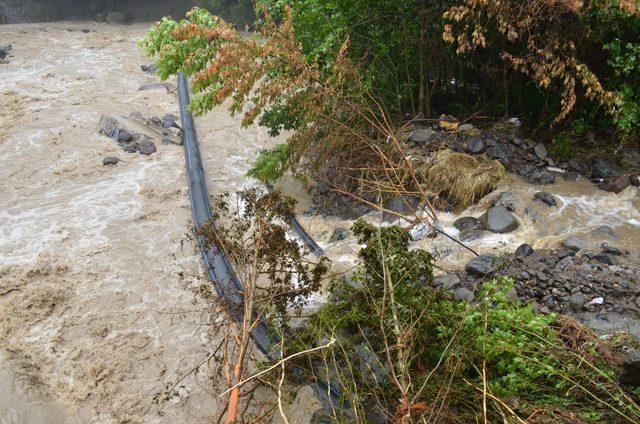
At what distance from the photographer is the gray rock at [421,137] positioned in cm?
834

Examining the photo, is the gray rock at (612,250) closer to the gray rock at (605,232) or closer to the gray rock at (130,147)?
the gray rock at (605,232)

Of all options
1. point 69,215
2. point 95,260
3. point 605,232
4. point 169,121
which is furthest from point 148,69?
point 605,232

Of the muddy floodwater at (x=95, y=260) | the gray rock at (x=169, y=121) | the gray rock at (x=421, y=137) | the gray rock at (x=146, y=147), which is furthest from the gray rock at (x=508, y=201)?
the gray rock at (x=169, y=121)

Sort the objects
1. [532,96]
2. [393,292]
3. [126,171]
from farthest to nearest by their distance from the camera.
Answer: [126,171] → [532,96] → [393,292]

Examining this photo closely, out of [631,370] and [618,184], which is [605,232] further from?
[631,370]

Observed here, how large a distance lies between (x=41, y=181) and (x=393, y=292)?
7.50 m

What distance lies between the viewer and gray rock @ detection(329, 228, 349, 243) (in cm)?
755

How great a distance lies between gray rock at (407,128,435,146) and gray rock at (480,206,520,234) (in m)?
1.75

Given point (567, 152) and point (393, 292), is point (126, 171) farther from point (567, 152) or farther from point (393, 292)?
point (567, 152)

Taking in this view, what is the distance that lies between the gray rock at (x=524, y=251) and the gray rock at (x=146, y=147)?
291 inches

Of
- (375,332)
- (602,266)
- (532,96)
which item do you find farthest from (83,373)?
(532,96)

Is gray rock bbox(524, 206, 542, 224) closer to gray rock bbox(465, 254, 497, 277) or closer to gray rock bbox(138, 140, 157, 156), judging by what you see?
gray rock bbox(465, 254, 497, 277)

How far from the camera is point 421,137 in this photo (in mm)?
8398

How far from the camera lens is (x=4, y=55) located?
1570 cm
